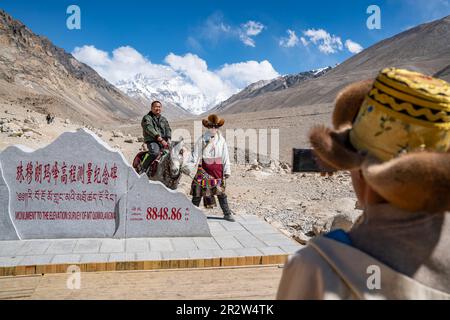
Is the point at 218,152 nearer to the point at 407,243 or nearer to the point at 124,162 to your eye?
the point at 124,162

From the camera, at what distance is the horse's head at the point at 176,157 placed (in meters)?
6.23

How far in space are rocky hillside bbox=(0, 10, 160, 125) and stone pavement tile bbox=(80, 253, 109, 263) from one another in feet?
141

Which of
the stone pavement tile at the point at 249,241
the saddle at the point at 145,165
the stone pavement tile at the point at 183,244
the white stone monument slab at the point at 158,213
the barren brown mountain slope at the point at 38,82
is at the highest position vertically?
the barren brown mountain slope at the point at 38,82

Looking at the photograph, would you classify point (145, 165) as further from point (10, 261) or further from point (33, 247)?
point (10, 261)

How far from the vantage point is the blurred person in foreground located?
99 cm

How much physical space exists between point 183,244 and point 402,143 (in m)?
3.99

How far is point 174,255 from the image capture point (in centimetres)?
429

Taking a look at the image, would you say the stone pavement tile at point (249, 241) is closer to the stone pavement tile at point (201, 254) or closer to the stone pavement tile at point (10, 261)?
the stone pavement tile at point (201, 254)

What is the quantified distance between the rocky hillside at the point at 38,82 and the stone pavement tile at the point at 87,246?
139ft

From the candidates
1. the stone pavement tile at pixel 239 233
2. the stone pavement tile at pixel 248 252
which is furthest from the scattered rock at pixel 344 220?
the stone pavement tile at pixel 248 252

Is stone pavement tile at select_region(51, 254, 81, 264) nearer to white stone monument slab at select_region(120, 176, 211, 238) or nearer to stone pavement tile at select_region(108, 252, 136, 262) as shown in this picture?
stone pavement tile at select_region(108, 252, 136, 262)

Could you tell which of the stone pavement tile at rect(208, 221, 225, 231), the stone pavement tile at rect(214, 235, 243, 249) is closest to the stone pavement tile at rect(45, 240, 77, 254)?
the stone pavement tile at rect(214, 235, 243, 249)
